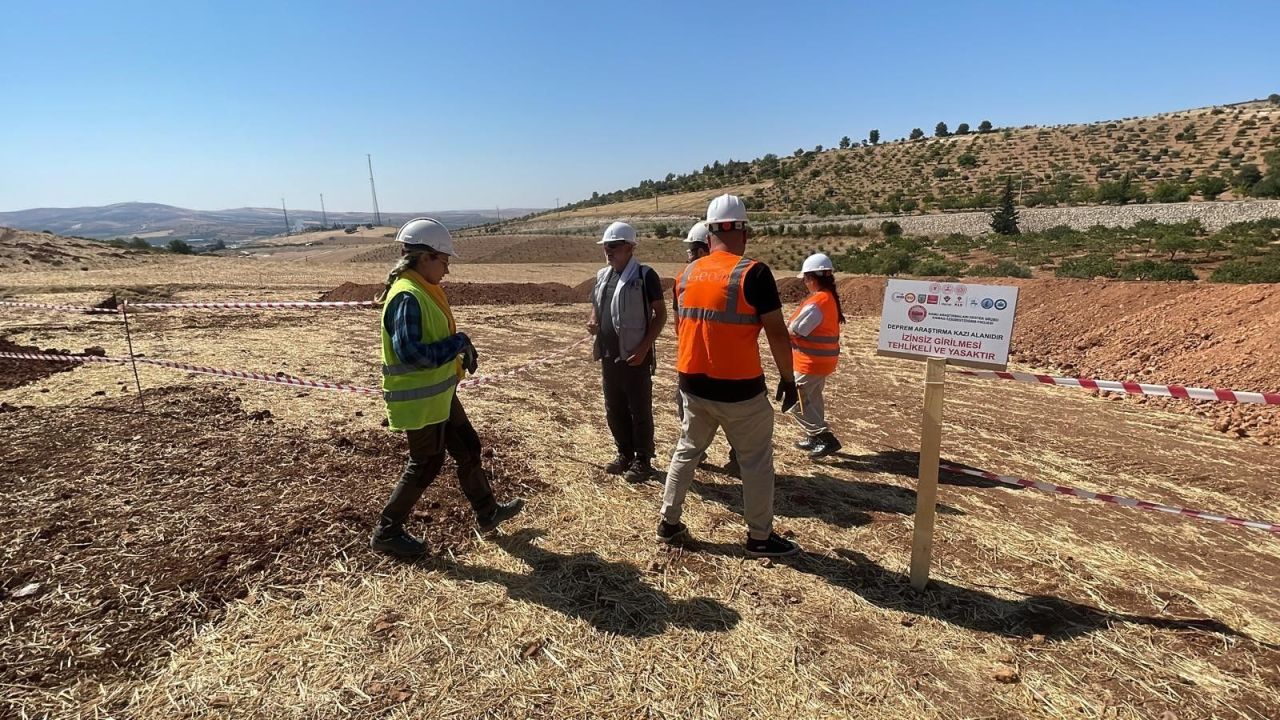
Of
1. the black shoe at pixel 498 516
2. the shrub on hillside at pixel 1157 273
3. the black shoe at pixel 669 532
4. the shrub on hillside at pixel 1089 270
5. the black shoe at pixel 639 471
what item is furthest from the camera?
the shrub on hillside at pixel 1089 270

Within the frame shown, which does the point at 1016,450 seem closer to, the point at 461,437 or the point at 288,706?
the point at 461,437

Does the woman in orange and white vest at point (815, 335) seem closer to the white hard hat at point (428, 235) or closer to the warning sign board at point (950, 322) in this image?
the warning sign board at point (950, 322)

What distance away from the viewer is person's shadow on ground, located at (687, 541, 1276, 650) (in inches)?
133

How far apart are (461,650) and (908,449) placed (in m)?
5.00

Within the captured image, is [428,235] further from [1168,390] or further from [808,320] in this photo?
[1168,390]

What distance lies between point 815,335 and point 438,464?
3.48 m

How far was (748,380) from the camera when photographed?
11.7 ft

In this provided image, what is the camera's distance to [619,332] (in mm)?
4828

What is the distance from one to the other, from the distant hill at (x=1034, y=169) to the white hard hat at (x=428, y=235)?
5221cm

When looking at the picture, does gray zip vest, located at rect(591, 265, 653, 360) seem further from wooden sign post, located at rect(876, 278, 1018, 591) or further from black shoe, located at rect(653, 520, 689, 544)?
wooden sign post, located at rect(876, 278, 1018, 591)

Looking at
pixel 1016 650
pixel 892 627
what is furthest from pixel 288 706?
pixel 1016 650

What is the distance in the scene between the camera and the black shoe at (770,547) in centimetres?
400

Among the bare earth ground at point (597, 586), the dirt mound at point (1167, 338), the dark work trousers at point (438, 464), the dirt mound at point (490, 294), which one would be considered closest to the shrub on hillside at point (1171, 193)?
the dirt mound at point (1167, 338)

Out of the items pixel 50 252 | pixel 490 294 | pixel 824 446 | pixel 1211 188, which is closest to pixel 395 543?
pixel 824 446
